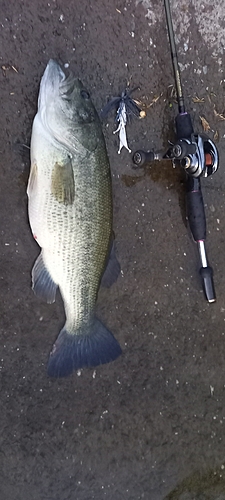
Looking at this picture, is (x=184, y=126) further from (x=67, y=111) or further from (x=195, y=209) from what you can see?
(x=67, y=111)

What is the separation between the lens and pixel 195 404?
246 cm

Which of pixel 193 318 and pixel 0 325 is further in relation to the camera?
pixel 193 318

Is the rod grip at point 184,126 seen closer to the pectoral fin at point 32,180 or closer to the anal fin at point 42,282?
the pectoral fin at point 32,180

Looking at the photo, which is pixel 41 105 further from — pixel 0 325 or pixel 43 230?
pixel 0 325

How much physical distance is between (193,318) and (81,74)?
130cm

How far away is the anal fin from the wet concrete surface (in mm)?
87

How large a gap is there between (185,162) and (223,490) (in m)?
1.70

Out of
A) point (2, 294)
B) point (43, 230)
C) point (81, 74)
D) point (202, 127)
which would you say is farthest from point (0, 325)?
point (202, 127)

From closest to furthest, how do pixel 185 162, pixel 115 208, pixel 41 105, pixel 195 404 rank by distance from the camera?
pixel 41 105 → pixel 185 162 → pixel 115 208 → pixel 195 404

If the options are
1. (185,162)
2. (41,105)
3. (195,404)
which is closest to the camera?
(41,105)

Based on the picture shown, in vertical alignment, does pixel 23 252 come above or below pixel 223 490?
above

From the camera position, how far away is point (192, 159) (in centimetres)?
209

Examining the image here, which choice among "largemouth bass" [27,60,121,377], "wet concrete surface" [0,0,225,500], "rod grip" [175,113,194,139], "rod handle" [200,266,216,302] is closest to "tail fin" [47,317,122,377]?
"largemouth bass" [27,60,121,377]

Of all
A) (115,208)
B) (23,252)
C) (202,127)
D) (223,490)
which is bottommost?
(223,490)
